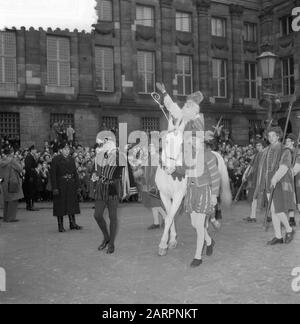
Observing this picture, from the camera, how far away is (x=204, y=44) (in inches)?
1097

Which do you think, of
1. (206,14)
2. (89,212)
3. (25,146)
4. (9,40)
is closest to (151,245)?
(89,212)

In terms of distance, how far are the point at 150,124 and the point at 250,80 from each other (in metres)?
8.16

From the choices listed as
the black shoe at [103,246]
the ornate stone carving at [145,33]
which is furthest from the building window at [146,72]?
the black shoe at [103,246]

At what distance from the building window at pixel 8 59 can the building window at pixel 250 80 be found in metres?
14.9

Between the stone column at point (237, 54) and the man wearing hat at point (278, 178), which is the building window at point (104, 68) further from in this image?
the man wearing hat at point (278, 178)

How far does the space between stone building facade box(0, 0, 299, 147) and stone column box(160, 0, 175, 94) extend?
0.18 feet

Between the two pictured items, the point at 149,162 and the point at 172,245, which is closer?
the point at 172,245

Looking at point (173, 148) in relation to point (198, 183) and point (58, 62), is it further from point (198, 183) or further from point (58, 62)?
point (58, 62)

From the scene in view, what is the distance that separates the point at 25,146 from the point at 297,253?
671 inches

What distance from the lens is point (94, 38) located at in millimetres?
24234

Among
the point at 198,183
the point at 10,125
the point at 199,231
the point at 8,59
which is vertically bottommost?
the point at 199,231

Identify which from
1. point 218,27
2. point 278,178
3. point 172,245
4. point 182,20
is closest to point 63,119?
point 182,20

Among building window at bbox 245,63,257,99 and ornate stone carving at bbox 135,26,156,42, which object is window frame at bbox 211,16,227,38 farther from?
ornate stone carving at bbox 135,26,156,42

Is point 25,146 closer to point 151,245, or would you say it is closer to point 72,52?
point 72,52
